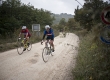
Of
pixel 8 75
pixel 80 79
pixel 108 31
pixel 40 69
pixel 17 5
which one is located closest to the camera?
pixel 108 31

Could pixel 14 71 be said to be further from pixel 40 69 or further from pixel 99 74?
pixel 99 74

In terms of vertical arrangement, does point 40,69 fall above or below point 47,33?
below

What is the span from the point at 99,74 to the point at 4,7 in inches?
1444

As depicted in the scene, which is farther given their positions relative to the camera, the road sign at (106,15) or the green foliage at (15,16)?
the green foliage at (15,16)

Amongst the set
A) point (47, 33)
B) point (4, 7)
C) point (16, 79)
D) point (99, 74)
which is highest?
point (4, 7)

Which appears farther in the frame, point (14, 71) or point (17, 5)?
point (17, 5)

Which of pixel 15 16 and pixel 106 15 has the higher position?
pixel 15 16

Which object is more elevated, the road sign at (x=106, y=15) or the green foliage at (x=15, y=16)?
the green foliage at (x=15, y=16)

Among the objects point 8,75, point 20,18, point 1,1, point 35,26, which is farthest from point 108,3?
point 1,1

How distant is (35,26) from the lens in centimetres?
1931

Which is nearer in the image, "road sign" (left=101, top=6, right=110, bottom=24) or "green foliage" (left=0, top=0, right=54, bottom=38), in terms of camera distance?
"road sign" (left=101, top=6, right=110, bottom=24)

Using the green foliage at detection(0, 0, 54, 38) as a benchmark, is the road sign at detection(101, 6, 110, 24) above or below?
below

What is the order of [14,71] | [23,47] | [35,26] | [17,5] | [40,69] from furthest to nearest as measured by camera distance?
[17,5] → [35,26] → [23,47] → [40,69] → [14,71]

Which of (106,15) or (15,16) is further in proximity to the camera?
(15,16)
